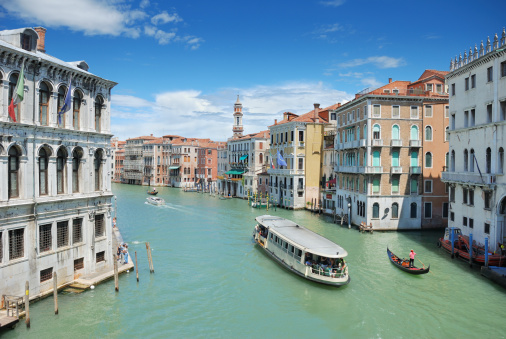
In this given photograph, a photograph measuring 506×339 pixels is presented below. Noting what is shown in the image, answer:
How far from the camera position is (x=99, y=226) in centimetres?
1702

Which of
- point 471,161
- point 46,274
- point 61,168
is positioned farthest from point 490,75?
point 46,274

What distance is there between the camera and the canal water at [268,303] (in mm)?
13086

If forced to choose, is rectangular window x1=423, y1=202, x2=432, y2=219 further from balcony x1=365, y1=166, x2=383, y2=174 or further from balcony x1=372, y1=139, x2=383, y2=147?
balcony x1=372, y1=139, x2=383, y2=147

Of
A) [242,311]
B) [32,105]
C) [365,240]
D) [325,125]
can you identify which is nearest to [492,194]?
[365,240]

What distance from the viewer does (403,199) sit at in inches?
1155

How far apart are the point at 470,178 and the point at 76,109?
19.5 meters

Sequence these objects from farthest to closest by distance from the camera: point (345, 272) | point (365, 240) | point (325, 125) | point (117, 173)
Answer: point (117, 173) < point (325, 125) < point (365, 240) < point (345, 272)

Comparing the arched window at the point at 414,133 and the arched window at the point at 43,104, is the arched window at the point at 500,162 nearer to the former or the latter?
the arched window at the point at 414,133

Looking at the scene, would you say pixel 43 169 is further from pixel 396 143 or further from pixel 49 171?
pixel 396 143

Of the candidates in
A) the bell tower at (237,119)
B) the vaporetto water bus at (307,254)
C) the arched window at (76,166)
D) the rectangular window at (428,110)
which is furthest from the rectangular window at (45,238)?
the bell tower at (237,119)

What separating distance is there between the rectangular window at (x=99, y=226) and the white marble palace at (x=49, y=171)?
4 cm

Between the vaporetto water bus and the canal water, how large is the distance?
1.51ft

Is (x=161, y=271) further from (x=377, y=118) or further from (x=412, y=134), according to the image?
(x=412, y=134)

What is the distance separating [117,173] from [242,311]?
301 ft
